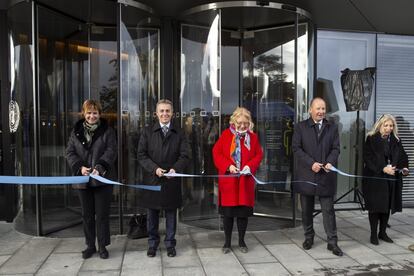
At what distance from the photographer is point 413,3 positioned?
5910 mm

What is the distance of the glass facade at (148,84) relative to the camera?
546 cm

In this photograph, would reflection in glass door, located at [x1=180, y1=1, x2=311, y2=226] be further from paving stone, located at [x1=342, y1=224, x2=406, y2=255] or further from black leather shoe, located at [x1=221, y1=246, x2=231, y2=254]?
black leather shoe, located at [x1=221, y1=246, x2=231, y2=254]

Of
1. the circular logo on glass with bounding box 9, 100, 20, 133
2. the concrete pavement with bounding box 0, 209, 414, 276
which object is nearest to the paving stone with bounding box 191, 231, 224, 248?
the concrete pavement with bounding box 0, 209, 414, 276

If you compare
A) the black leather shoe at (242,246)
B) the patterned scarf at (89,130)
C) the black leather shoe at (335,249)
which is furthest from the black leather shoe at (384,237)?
the patterned scarf at (89,130)

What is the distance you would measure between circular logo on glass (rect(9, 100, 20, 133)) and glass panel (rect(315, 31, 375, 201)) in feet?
16.0

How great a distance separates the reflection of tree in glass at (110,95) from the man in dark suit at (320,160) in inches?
119

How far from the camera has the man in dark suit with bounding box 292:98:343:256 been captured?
4621 mm

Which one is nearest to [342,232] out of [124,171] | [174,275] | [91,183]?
[174,275]

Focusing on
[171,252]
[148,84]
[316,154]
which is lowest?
[171,252]

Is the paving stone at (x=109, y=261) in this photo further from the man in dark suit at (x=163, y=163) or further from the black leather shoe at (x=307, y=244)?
the black leather shoe at (x=307, y=244)

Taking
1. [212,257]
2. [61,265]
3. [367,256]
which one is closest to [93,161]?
[61,265]

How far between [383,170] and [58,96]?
4.78 metres

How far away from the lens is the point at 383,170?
4902 mm

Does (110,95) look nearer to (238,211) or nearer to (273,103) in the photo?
(273,103)
